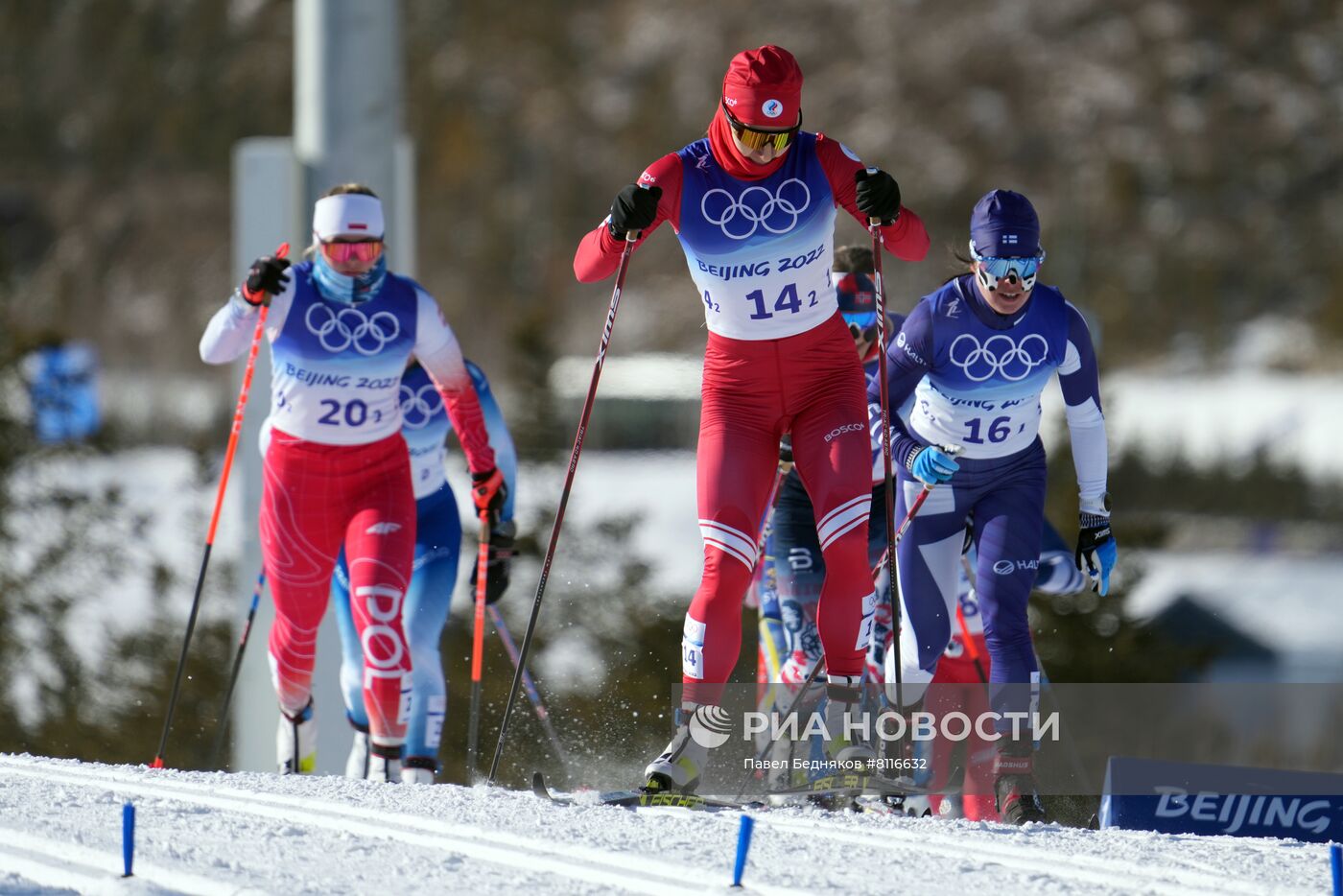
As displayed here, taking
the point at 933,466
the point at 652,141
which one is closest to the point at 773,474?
the point at 933,466

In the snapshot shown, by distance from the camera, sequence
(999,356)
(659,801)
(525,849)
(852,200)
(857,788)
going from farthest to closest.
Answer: (999,356), (852,200), (857,788), (659,801), (525,849)

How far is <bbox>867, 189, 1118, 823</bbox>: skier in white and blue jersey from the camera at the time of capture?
5.88m

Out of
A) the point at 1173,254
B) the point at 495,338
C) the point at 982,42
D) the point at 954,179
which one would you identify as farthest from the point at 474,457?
the point at 982,42

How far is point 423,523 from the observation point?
7.28 meters

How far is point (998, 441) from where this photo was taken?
6.11 metres

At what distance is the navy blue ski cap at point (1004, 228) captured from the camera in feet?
19.1

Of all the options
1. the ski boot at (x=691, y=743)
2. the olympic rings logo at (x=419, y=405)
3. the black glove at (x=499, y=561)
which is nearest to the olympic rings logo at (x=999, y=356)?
the ski boot at (x=691, y=743)

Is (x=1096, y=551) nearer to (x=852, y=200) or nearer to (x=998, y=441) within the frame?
(x=998, y=441)

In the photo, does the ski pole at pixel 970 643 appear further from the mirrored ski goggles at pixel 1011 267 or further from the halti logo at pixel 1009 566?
the mirrored ski goggles at pixel 1011 267

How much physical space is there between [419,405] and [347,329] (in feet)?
3.36

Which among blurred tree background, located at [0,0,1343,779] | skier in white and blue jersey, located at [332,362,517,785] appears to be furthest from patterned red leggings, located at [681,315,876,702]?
blurred tree background, located at [0,0,1343,779]

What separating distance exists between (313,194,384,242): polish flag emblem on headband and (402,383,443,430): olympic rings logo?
1043 mm

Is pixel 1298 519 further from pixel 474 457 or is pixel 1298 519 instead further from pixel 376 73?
pixel 474 457

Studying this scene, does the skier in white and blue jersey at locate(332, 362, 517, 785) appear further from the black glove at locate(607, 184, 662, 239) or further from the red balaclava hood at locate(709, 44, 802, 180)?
the red balaclava hood at locate(709, 44, 802, 180)
